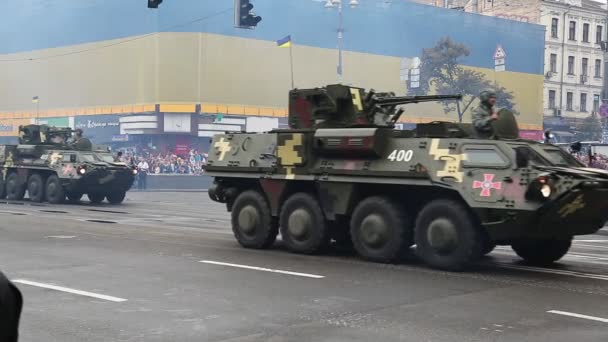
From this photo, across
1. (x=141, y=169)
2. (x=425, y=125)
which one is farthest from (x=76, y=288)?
(x=141, y=169)

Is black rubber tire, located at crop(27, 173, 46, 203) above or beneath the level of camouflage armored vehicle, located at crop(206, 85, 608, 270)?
beneath

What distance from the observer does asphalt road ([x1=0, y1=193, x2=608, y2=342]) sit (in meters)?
7.04

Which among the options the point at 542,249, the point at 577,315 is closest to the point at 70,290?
the point at 577,315

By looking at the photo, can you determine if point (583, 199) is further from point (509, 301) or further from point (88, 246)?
point (88, 246)

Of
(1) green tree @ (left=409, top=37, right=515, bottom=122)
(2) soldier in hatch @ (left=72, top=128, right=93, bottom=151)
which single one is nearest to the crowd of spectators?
(2) soldier in hatch @ (left=72, top=128, right=93, bottom=151)

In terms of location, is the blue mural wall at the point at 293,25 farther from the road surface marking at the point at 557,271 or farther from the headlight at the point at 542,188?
the headlight at the point at 542,188

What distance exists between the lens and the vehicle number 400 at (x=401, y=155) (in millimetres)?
11524

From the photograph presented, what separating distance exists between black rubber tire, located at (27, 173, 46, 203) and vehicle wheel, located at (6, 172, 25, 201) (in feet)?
2.46

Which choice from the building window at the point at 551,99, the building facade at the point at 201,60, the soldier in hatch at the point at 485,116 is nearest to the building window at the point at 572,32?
the building window at the point at 551,99

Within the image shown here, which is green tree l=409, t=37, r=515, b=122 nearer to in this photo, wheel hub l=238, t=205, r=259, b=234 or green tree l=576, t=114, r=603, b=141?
green tree l=576, t=114, r=603, b=141

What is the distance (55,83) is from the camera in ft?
183

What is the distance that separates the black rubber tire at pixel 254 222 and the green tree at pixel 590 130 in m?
53.8

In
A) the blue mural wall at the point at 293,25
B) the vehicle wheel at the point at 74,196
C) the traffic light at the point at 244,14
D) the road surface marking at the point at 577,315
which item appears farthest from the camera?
the blue mural wall at the point at 293,25

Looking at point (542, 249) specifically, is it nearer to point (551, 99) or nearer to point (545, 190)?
point (545, 190)
